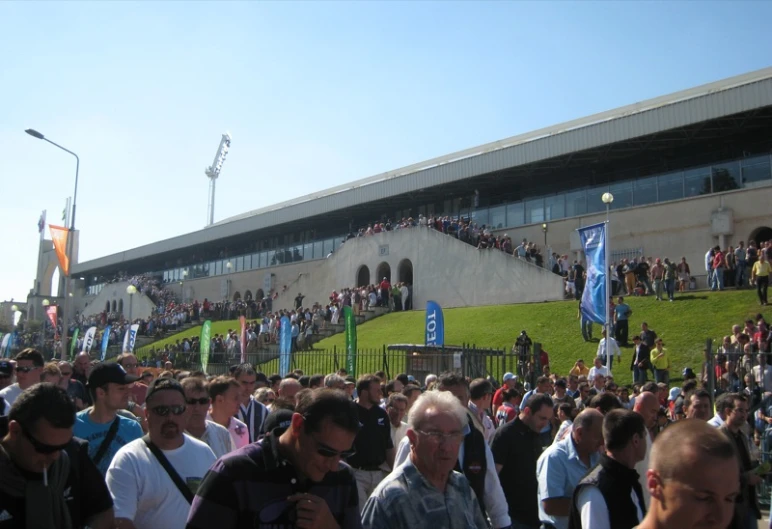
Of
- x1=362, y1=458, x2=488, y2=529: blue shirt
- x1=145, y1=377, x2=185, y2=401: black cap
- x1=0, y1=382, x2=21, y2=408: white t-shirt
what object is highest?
x1=145, y1=377, x2=185, y2=401: black cap

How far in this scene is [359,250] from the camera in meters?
45.6

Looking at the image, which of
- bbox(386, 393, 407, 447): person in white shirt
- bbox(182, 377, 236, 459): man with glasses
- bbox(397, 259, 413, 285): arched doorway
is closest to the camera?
bbox(182, 377, 236, 459): man with glasses

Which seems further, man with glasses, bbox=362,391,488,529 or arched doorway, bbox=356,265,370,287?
arched doorway, bbox=356,265,370,287

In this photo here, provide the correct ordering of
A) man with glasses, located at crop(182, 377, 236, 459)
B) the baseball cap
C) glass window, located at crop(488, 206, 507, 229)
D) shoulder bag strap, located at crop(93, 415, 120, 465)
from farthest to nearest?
glass window, located at crop(488, 206, 507, 229) < the baseball cap < man with glasses, located at crop(182, 377, 236, 459) < shoulder bag strap, located at crop(93, 415, 120, 465)

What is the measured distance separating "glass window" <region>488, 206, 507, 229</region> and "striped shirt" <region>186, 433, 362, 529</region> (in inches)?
1518

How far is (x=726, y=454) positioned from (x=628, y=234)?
33535 millimetres

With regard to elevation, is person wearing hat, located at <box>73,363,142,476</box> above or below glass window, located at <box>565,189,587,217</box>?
below

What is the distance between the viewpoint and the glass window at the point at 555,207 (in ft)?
124

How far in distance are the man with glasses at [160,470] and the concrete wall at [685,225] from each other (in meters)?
29.6

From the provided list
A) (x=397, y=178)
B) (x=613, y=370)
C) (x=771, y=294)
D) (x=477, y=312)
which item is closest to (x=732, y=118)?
(x=771, y=294)

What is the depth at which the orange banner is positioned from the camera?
27000mm

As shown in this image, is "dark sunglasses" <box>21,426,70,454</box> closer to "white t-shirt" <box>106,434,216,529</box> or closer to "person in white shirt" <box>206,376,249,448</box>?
"white t-shirt" <box>106,434,216,529</box>

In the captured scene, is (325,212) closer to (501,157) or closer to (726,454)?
(501,157)

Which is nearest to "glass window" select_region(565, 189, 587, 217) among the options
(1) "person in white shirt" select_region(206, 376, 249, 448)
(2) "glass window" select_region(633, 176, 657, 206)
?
(2) "glass window" select_region(633, 176, 657, 206)
